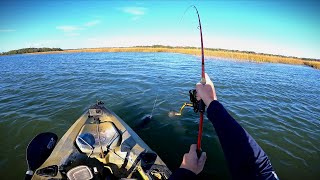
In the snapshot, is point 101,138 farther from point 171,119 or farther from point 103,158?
point 171,119

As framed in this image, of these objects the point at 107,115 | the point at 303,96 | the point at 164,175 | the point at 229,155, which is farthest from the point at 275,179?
the point at 303,96

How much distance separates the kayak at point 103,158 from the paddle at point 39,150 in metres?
0.29

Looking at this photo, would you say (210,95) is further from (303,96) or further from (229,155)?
(303,96)

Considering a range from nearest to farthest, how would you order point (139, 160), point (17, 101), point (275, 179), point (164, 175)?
point (275, 179) < point (164, 175) < point (139, 160) < point (17, 101)

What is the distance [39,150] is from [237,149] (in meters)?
5.32

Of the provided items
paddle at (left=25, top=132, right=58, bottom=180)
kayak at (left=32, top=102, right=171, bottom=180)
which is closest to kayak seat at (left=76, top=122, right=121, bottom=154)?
kayak at (left=32, top=102, right=171, bottom=180)

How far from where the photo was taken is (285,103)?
12695 mm

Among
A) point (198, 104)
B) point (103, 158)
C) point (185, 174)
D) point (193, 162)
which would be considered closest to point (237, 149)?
point (193, 162)

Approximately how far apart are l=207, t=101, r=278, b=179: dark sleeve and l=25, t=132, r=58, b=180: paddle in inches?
181

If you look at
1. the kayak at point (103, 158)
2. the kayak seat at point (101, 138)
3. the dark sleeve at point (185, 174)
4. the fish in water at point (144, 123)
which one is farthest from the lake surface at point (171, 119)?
the dark sleeve at point (185, 174)

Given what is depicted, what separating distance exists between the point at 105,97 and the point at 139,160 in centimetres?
888

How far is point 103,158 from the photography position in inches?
190

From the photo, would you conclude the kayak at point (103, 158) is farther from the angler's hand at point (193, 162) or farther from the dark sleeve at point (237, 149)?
the dark sleeve at point (237, 149)

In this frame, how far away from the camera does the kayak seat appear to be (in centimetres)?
499
